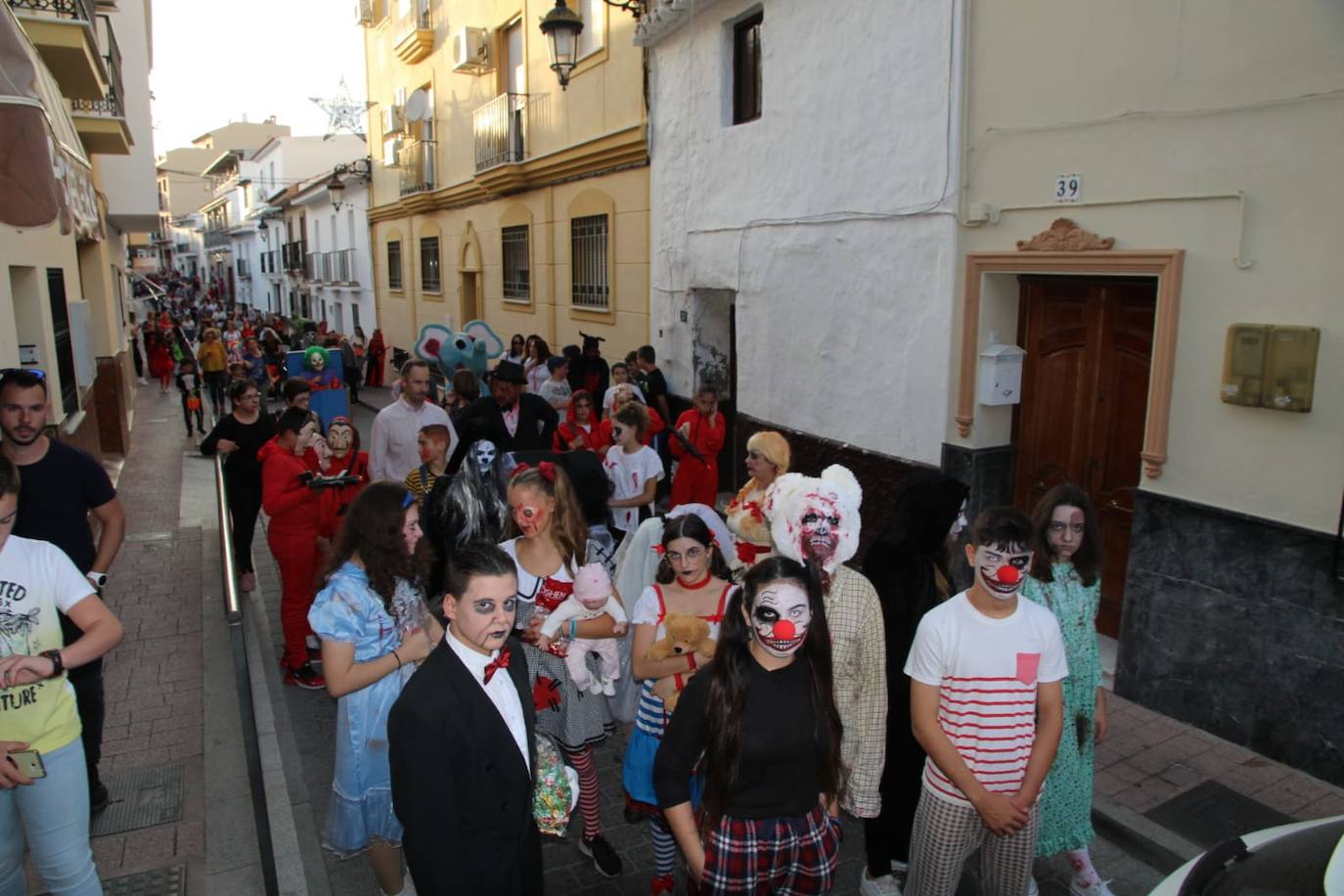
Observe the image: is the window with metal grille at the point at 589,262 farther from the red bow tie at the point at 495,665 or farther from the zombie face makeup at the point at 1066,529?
the red bow tie at the point at 495,665

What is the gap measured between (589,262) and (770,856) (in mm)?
11553

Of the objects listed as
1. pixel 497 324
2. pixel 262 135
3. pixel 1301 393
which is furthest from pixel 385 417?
pixel 262 135

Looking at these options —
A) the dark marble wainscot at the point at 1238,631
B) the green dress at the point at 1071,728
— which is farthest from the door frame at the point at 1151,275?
the green dress at the point at 1071,728

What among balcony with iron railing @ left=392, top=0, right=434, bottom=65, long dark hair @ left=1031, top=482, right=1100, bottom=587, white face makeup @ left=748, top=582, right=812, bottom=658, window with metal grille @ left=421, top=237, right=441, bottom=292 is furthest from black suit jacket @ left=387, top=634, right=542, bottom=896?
window with metal grille @ left=421, top=237, right=441, bottom=292

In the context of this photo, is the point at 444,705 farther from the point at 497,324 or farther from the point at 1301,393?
the point at 497,324

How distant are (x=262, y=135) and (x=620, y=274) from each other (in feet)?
221

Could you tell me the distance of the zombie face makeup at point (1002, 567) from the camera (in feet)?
10.1


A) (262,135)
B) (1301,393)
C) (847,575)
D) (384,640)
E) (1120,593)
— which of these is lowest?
(1120,593)

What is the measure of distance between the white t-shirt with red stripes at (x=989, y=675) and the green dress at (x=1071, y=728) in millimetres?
475

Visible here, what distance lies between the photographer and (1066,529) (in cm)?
375

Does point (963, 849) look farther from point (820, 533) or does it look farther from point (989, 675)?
point (820, 533)

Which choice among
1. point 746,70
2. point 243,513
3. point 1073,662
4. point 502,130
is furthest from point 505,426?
point 502,130

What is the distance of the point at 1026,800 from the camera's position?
10.4ft

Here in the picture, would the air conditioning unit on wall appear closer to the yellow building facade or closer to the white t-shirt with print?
the yellow building facade
